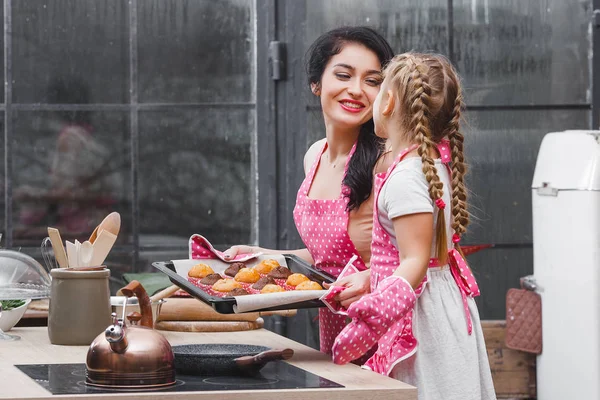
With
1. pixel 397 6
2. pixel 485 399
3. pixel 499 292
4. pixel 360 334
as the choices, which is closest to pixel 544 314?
pixel 499 292

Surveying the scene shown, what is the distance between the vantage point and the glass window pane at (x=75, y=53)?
14.4 ft

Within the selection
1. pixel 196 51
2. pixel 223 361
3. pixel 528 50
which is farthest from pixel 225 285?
pixel 528 50

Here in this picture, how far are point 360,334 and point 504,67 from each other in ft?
8.04

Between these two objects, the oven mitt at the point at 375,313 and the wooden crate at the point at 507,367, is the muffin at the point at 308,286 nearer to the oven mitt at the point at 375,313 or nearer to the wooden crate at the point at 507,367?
the oven mitt at the point at 375,313

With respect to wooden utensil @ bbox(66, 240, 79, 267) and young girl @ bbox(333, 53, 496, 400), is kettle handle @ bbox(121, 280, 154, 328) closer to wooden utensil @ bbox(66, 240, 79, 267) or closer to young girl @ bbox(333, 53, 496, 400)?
wooden utensil @ bbox(66, 240, 79, 267)

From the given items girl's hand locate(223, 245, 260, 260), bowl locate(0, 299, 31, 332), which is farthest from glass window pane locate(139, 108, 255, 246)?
bowl locate(0, 299, 31, 332)

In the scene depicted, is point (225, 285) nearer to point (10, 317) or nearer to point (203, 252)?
point (203, 252)

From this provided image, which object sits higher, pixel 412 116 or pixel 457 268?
pixel 412 116

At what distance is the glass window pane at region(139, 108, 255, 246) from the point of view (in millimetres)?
4441

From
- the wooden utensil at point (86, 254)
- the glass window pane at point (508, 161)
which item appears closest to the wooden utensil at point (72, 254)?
the wooden utensil at point (86, 254)

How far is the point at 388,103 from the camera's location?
2.55 meters

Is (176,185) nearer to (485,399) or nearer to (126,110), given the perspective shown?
(126,110)

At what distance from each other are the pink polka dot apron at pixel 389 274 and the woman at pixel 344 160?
0.27m

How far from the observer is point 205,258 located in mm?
3008
